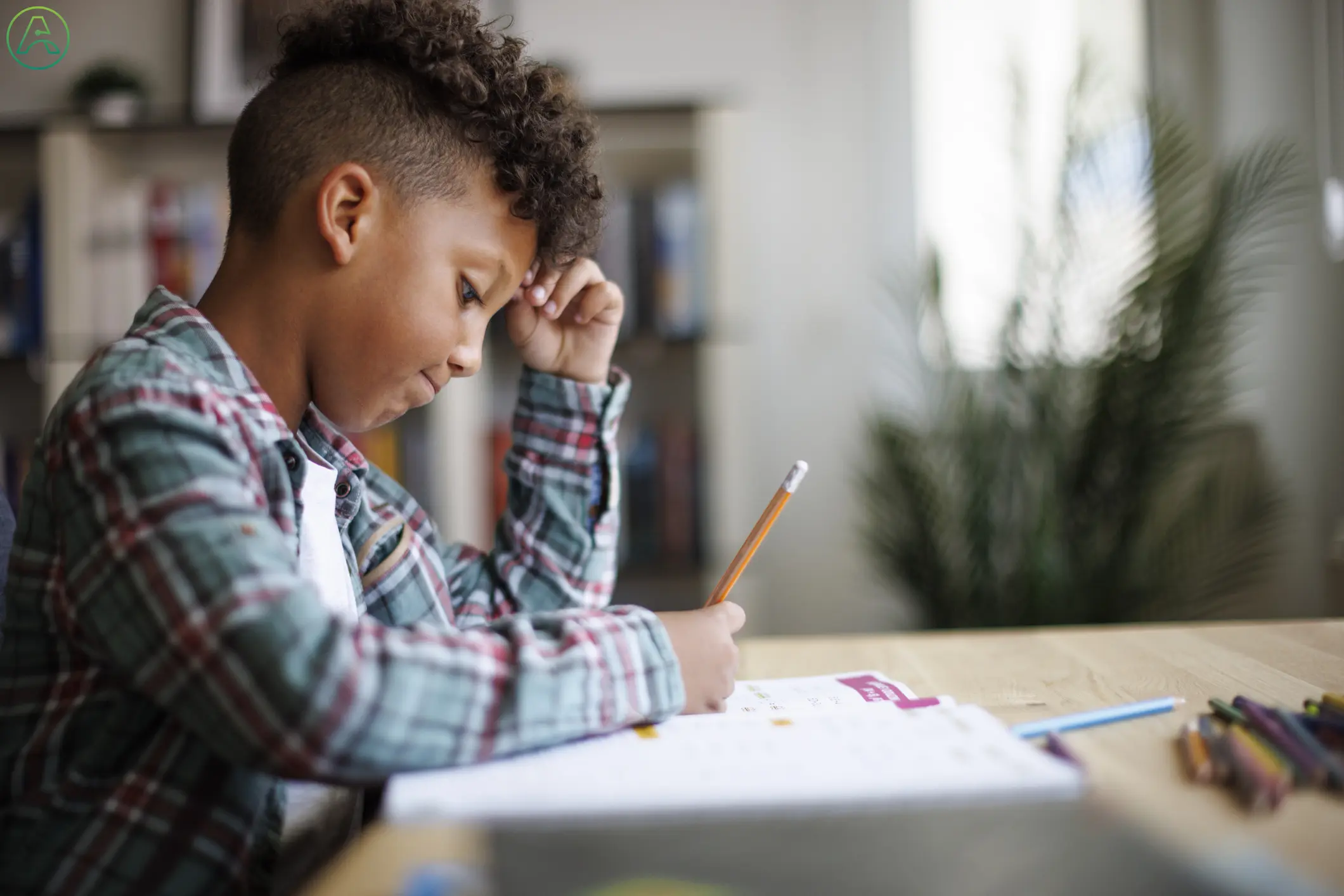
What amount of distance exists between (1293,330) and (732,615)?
211 centimetres

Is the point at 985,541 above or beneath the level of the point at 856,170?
beneath

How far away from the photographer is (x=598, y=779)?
1.65 ft

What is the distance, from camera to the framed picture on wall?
2.39 metres

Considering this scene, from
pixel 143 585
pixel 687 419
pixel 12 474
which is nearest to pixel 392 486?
pixel 143 585

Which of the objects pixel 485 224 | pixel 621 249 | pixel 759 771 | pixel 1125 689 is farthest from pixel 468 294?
pixel 621 249

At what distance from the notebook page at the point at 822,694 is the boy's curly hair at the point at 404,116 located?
41 centimetres

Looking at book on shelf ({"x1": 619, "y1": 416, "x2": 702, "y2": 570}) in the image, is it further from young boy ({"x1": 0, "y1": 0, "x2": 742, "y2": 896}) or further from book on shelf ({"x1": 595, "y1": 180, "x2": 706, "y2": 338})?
young boy ({"x1": 0, "y1": 0, "x2": 742, "y2": 896})

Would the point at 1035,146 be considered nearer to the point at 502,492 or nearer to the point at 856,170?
the point at 856,170

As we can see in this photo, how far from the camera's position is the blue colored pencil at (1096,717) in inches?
23.6

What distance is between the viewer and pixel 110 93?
231 centimetres

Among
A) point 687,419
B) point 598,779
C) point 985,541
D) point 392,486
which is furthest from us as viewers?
Result: point 687,419

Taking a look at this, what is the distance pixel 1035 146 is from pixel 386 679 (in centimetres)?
229

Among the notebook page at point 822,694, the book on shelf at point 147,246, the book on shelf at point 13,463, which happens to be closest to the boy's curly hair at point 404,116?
the notebook page at point 822,694

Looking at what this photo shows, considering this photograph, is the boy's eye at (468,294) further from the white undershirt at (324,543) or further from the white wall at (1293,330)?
the white wall at (1293,330)
